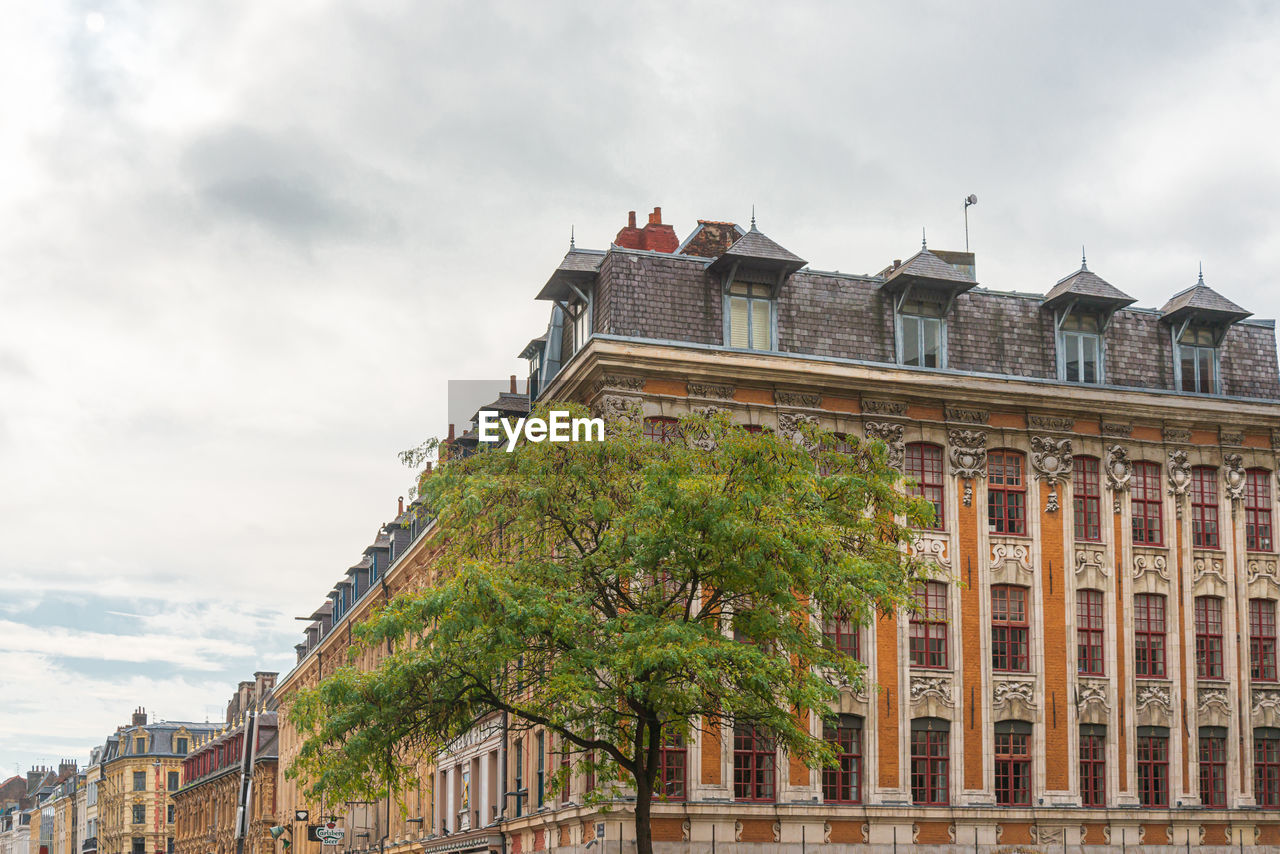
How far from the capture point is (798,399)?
3788 cm

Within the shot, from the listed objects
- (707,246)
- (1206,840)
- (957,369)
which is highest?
(707,246)

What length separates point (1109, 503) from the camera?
39.9m

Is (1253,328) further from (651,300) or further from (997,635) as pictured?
(651,300)

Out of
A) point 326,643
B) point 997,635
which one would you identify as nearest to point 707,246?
point 997,635

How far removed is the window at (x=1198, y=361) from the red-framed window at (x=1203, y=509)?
241cm

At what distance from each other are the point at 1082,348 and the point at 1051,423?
109 inches

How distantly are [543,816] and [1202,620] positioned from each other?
1767cm

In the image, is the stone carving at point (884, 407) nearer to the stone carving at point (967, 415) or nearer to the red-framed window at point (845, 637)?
the stone carving at point (967, 415)

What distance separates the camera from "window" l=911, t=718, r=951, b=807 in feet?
122

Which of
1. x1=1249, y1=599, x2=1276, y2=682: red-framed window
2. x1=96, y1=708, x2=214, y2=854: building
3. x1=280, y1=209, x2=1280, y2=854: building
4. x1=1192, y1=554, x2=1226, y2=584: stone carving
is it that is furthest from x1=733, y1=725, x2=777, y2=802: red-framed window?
x1=96, y1=708, x2=214, y2=854: building

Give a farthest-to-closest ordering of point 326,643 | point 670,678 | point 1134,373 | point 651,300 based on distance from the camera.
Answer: point 326,643
point 1134,373
point 651,300
point 670,678

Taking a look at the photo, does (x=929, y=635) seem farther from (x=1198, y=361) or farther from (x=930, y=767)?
(x=1198, y=361)

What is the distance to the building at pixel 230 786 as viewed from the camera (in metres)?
96.6

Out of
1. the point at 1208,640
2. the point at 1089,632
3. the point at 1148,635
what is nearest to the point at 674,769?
the point at 1089,632
